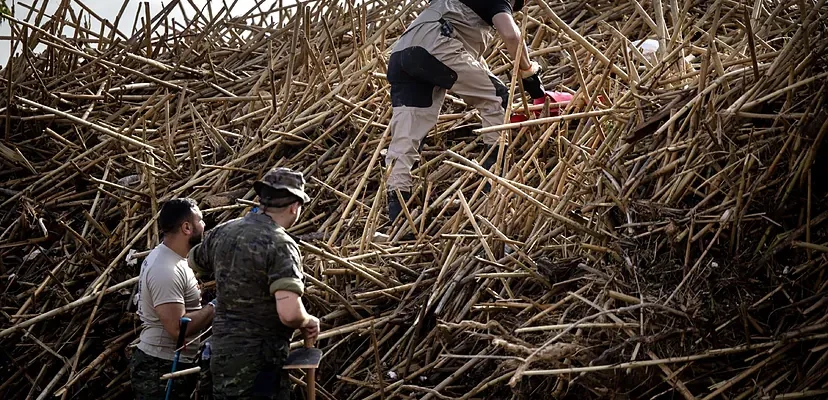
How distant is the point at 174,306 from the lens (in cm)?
467

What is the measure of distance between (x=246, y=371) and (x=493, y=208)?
1881 mm

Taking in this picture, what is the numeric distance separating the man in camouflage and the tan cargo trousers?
1.81 m

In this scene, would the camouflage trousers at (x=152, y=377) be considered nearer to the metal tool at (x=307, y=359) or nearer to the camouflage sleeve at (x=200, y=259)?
the camouflage sleeve at (x=200, y=259)

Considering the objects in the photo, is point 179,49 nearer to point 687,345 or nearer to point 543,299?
point 543,299

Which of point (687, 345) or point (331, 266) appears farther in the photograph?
point (331, 266)

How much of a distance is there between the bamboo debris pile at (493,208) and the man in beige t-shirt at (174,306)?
2.33ft

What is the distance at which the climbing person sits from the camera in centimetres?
591

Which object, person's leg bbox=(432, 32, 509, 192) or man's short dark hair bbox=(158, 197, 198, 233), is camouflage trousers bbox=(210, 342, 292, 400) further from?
person's leg bbox=(432, 32, 509, 192)

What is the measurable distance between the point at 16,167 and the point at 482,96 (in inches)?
157

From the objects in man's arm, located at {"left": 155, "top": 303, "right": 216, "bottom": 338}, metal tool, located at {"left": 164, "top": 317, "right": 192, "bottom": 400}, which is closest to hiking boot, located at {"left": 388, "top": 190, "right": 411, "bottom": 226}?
man's arm, located at {"left": 155, "top": 303, "right": 216, "bottom": 338}

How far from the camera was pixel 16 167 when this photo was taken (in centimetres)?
791

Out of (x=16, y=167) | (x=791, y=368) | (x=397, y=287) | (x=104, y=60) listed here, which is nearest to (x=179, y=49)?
(x=104, y=60)

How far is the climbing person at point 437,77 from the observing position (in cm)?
591

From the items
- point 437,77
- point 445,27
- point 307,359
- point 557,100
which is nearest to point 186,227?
point 307,359
